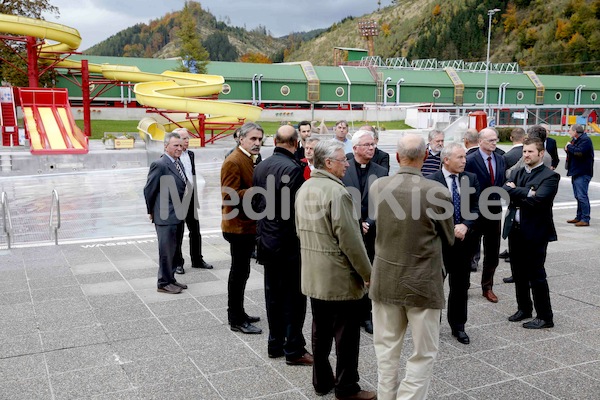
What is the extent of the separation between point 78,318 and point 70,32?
2328cm

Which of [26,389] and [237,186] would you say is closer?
[26,389]

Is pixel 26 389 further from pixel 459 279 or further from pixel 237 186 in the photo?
pixel 459 279

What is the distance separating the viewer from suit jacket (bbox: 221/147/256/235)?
4.94m

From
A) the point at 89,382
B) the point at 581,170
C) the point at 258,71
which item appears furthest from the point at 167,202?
the point at 258,71

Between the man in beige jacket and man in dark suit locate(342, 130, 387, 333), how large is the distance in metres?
1.33

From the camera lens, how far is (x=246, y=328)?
5117mm

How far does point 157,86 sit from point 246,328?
24.9 m

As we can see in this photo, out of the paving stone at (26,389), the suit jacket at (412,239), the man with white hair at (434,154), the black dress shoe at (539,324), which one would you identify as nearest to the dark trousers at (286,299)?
the suit jacket at (412,239)

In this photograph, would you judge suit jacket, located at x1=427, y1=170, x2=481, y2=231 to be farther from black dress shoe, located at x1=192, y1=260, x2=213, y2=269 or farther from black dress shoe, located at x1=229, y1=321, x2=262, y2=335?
black dress shoe, located at x1=192, y1=260, x2=213, y2=269

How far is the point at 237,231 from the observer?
5000 mm

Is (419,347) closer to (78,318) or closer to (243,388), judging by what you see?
(243,388)

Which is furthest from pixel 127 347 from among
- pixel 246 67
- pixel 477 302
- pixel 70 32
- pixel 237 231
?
pixel 246 67

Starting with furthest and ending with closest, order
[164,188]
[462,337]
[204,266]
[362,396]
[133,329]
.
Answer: [204,266] < [164,188] < [133,329] < [462,337] < [362,396]

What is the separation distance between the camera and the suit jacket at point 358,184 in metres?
5.10
